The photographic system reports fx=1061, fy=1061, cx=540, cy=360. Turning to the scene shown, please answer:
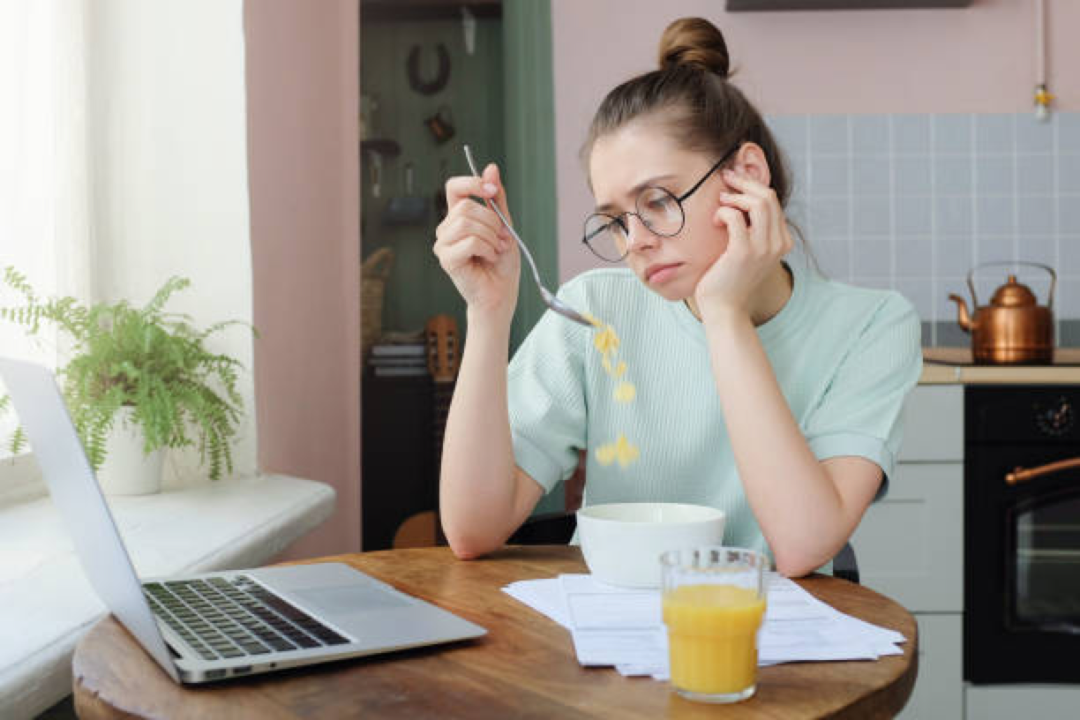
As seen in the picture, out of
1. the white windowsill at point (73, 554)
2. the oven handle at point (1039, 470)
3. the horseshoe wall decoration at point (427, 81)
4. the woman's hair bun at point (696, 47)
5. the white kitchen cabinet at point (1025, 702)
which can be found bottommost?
the white kitchen cabinet at point (1025, 702)

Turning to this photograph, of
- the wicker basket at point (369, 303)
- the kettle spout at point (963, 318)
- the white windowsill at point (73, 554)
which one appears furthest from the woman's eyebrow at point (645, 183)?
the wicker basket at point (369, 303)

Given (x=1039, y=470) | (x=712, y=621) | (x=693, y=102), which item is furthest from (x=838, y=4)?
(x=712, y=621)

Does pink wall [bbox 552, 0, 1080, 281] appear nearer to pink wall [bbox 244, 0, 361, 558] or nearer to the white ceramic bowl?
pink wall [bbox 244, 0, 361, 558]

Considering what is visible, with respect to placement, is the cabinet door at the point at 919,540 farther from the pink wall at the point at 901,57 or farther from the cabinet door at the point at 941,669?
the pink wall at the point at 901,57

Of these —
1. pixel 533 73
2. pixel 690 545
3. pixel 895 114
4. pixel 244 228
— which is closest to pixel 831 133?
pixel 895 114

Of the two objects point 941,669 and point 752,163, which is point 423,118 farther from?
point 752,163

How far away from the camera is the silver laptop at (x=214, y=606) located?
2.36 feet

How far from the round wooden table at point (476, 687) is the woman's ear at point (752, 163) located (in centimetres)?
63

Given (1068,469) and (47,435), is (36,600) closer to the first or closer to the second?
(47,435)

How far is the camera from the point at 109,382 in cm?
171

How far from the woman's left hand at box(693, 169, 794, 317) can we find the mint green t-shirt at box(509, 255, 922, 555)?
178mm

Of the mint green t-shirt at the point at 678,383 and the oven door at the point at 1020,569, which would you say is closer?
the mint green t-shirt at the point at 678,383

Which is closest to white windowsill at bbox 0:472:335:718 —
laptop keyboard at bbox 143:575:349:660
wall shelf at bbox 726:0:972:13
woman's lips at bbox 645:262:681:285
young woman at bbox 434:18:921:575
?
laptop keyboard at bbox 143:575:349:660

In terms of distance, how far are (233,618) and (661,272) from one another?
2.16ft
